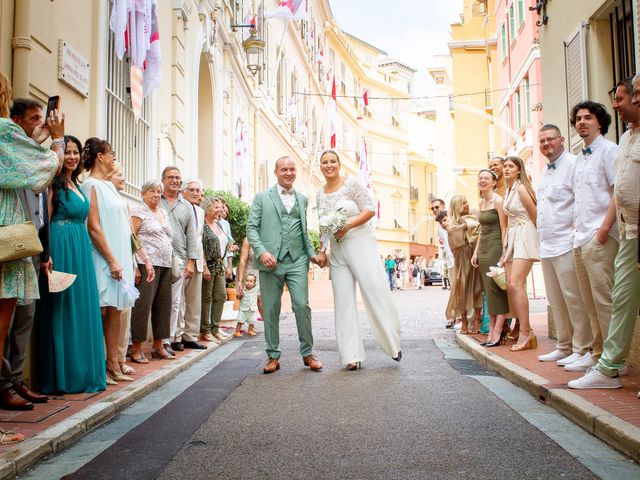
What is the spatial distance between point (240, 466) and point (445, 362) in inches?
179

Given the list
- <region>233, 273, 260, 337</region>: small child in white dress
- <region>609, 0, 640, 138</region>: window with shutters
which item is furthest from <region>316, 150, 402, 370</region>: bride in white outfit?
<region>233, 273, 260, 337</region>: small child in white dress

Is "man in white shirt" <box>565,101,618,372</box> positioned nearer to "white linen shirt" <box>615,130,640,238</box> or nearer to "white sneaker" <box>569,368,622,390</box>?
"white linen shirt" <box>615,130,640,238</box>

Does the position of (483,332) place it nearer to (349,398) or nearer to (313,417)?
(349,398)

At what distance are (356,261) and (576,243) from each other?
2.29 meters

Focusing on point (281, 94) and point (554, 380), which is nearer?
point (554, 380)

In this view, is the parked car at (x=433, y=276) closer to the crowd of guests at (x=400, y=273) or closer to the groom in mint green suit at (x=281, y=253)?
the crowd of guests at (x=400, y=273)

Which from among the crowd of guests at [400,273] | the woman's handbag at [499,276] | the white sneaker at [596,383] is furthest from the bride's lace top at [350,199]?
the crowd of guests at [400,273]

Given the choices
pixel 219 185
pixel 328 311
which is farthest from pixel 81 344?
pixel 219 185

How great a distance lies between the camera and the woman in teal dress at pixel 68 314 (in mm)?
5949

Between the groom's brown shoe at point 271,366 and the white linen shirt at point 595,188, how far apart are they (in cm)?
304

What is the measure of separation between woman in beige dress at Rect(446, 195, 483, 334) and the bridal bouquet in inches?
130

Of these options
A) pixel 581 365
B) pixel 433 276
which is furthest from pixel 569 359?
pixel 433 276

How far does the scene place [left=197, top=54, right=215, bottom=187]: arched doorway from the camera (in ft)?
60.9

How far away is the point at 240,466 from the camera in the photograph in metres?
3.97
